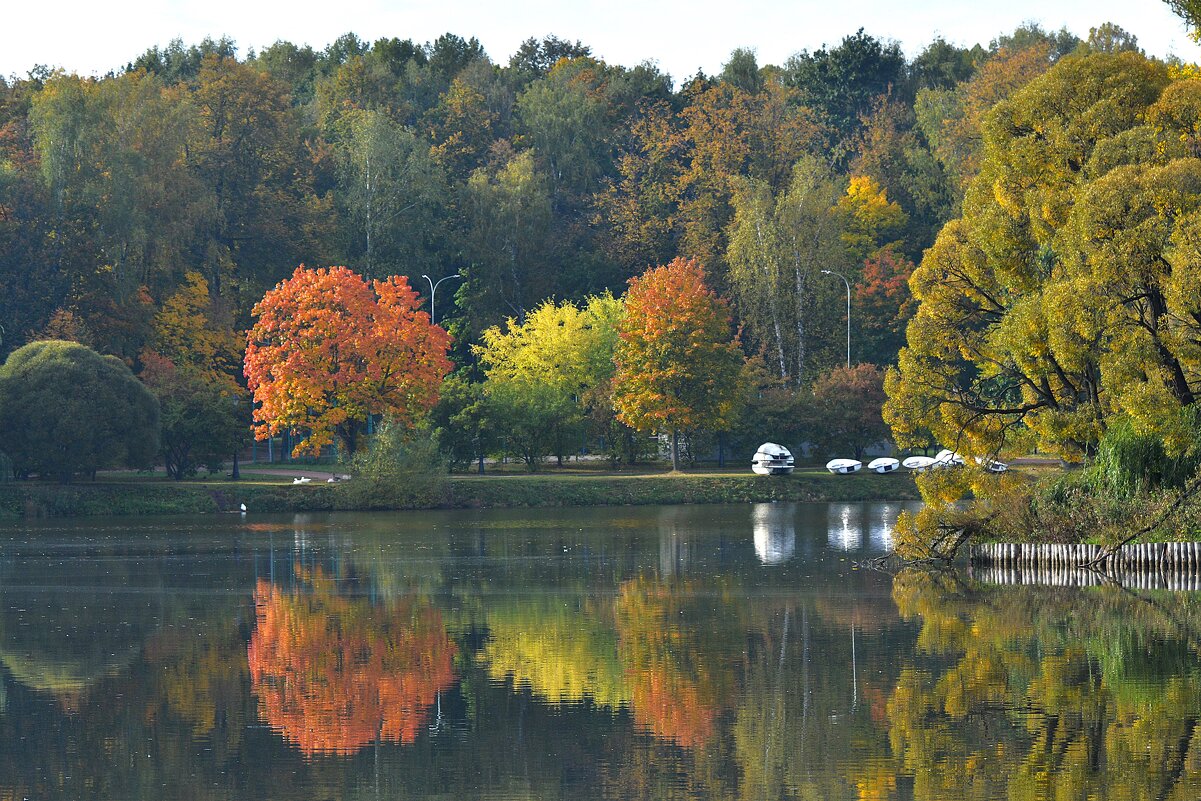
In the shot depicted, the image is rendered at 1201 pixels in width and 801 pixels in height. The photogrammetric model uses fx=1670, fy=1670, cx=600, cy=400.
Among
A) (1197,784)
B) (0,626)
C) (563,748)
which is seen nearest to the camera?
(1197,784)

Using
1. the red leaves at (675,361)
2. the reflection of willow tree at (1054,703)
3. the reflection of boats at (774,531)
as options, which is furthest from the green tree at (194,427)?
the reflection of willow tree at (1054,703)

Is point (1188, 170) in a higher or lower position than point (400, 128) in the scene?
lower

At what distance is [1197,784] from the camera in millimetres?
14148

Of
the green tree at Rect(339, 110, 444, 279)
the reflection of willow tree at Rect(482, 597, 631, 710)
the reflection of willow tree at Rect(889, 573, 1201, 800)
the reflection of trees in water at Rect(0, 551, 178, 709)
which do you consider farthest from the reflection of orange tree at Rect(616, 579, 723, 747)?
the green tree at Rect(339, 110, 444, 279)

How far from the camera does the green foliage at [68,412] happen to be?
6681cm

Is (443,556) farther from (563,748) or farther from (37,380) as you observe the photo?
(37,380)

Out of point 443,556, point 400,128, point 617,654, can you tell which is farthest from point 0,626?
point 400,128

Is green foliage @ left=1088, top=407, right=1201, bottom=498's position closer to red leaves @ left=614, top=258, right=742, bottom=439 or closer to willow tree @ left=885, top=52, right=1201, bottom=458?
willow tree @ left=885, top=52, right=1201, bottom=458

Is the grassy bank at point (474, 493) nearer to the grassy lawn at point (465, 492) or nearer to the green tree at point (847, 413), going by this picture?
the grassy lawn at point (465, 492)

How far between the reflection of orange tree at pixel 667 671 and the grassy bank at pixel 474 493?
38884mm

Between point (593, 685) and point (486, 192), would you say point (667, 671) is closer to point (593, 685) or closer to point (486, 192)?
point (593, 685)

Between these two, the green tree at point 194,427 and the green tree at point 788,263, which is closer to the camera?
the green tree at point 194,427

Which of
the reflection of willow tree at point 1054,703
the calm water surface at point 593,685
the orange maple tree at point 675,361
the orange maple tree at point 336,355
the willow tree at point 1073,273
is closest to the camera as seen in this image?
the reflection of willow tree at point 1054,703

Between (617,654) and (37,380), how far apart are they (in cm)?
4995
